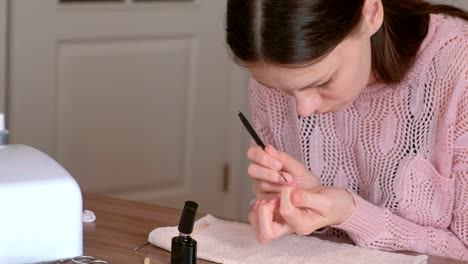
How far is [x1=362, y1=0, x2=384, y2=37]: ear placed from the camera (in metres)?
1.75

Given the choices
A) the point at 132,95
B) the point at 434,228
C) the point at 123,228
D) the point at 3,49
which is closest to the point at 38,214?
the point at 123,228

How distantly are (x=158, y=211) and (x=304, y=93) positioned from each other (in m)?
0.44

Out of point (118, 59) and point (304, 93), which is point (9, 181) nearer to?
point (304, 93)

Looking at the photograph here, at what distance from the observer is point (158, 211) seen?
200 centimetres

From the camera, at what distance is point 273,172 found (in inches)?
70.7

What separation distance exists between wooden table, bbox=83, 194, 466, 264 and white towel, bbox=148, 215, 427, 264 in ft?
0.11

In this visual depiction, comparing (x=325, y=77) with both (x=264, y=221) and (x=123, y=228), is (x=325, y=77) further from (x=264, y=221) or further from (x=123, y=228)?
(x=123, y=228)

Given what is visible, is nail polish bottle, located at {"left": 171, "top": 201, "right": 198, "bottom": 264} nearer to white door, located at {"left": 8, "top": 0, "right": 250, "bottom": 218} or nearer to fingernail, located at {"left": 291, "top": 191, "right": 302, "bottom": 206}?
fingernail, located at {"left": 291, "top": 191, "right": 302, "bottom": 206}

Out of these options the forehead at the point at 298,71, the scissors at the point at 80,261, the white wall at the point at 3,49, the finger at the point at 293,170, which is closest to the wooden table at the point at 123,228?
the scissors at the point at 80,261

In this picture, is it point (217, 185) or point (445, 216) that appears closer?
point (445, 216)

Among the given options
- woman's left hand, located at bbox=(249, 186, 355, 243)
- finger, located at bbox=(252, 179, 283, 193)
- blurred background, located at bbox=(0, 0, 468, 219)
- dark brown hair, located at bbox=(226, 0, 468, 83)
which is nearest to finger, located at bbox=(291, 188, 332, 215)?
woman's left hand, located at bbox=(249, 186, 355, 243)

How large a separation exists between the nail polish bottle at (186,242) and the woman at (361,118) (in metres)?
0.13

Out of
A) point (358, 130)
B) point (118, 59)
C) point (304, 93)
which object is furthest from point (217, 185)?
point (304, 93)

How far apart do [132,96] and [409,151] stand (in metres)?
1.92
